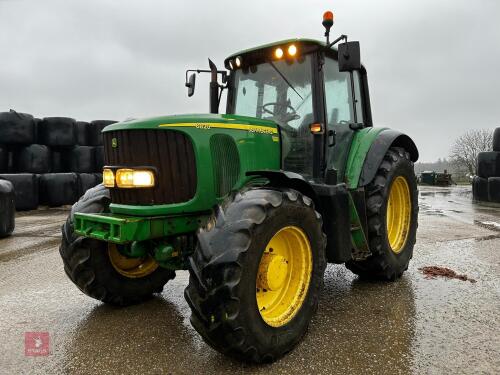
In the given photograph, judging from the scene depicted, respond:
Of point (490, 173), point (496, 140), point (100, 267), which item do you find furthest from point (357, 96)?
point (490, 173)

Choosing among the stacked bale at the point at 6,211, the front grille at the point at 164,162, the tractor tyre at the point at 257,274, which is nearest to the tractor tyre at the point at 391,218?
the tractor tyre at the point at 257,274

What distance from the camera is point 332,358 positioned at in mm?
2596

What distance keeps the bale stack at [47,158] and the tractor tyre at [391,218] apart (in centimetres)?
1060

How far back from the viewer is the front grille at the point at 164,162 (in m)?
2.91

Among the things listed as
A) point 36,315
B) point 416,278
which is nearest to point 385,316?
point 416,278

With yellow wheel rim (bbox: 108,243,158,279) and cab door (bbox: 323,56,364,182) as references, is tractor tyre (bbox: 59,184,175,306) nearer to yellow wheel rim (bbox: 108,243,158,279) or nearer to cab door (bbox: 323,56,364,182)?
yellow wheel rim (bbox: 108,243,158,279)

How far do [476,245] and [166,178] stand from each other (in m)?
5.29

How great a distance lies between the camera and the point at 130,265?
3691mm

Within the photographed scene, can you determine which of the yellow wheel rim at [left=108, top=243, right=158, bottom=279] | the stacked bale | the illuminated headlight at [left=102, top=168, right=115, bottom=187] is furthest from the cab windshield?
the stacked bale

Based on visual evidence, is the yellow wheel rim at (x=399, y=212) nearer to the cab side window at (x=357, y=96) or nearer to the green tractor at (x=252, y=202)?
the green tractor at (x=252, y=202)

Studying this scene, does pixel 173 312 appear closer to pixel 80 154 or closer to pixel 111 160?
pixel 111 160

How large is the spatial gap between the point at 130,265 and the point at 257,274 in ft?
5.24

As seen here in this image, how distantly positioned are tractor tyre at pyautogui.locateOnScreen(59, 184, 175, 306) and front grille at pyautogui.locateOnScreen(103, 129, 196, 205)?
68 cm

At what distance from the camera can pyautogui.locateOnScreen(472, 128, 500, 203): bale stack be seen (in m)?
13.3
